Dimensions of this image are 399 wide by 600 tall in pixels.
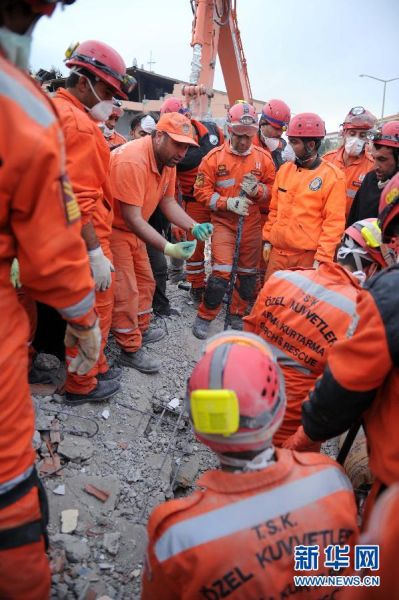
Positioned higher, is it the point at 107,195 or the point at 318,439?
the point at 107,195

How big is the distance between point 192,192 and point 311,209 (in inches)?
77.6

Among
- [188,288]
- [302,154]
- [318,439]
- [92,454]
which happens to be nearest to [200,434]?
[318,439]

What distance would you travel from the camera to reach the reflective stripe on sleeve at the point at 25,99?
1.14 metres

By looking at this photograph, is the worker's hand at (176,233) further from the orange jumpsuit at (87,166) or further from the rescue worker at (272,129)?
the orange jumpsuit at (87,166)

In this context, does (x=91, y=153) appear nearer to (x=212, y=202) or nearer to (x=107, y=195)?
(x=107, y=195)

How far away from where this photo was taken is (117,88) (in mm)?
2635

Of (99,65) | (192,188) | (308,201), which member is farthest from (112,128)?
(99,65)

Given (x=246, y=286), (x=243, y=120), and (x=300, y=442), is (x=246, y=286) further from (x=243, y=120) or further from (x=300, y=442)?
(x=300, y=442)

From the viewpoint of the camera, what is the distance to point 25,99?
3.86 ft

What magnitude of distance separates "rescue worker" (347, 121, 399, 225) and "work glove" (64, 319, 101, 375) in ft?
11.4

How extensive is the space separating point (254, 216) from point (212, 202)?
0.59 metres

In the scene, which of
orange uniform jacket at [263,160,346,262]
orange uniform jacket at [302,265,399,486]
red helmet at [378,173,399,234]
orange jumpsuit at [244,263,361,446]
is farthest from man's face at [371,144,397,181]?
orange uniform jacket at [302,265,399,486]

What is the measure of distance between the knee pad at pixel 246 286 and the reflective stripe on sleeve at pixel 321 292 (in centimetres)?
281

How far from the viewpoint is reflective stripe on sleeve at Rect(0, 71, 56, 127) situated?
3.73ft
